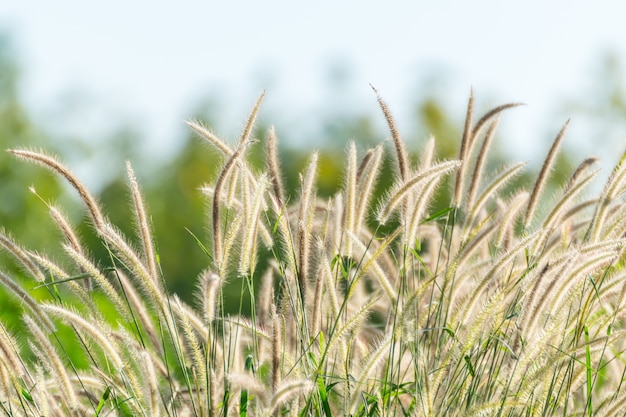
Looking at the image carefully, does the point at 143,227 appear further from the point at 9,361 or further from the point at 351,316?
the point at 351,316

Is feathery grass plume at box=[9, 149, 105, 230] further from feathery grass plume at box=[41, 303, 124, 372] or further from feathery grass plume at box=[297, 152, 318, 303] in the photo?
feathery grass plume at box=[297, 152, 318, 303]

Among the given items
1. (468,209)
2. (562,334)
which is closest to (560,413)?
(562,334)

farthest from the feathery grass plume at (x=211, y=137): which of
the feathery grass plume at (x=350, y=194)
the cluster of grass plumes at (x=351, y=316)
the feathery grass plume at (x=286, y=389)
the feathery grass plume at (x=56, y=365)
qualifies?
the feathery grass plume at (x=286, y=389)

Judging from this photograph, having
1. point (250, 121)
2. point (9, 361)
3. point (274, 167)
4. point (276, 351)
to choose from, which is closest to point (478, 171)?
point (274, 167)

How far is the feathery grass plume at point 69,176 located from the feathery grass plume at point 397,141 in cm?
82

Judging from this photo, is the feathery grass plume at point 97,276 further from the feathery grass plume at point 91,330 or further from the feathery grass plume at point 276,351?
the feathery grass plume at point 276,351

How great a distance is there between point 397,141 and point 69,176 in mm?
923

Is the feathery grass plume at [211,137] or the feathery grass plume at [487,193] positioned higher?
the feathery grass plume at [211,137]

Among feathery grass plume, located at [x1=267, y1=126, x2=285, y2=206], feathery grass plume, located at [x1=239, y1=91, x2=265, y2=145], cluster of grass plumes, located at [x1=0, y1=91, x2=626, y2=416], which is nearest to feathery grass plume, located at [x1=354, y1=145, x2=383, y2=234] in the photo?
cluster of grass plumes, located at [x1=0, y1=91, x2=626, y2=416]

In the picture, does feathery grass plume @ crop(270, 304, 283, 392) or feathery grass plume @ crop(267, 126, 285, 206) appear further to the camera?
feathery grass plume @ crop(267, 126, 285, 206)

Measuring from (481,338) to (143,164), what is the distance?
3018 centimetres

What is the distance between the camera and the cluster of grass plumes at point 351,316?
98.0 inches

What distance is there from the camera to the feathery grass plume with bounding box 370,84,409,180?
2.81 metres

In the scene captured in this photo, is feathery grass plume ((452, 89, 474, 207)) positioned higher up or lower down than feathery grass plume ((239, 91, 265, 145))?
lower down
